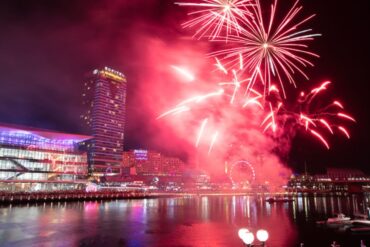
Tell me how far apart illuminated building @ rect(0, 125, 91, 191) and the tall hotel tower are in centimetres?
4424

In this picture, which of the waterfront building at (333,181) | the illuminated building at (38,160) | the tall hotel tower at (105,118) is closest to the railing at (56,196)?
the illuminated building at (38,160)

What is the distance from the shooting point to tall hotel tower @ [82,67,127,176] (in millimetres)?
152938

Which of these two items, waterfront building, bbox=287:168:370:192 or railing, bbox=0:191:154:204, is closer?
railing, bbox=0:191:154:204

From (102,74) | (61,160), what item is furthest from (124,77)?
(61,160)

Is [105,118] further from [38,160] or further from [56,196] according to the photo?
[56,196]

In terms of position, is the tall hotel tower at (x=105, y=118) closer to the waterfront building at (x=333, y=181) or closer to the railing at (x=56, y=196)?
the railing at (x=56, y=196)

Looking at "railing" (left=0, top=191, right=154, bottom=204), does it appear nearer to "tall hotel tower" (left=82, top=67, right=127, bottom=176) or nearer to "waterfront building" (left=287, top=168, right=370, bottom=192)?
"tall hotel tower" (left=82, top=67, right=127, bottom=176)

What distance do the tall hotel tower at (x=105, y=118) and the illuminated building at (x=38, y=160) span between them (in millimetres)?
44238

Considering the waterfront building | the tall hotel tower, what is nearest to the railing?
the tall hotel tower

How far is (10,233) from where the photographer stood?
31688 millimetres

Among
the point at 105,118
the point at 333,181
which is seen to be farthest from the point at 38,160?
the point at 333,181

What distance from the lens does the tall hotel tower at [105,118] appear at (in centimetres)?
15294

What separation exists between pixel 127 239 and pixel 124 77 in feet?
510

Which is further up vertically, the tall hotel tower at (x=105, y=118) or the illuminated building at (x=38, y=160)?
the tall hotel tower at (x=105, y=118)
